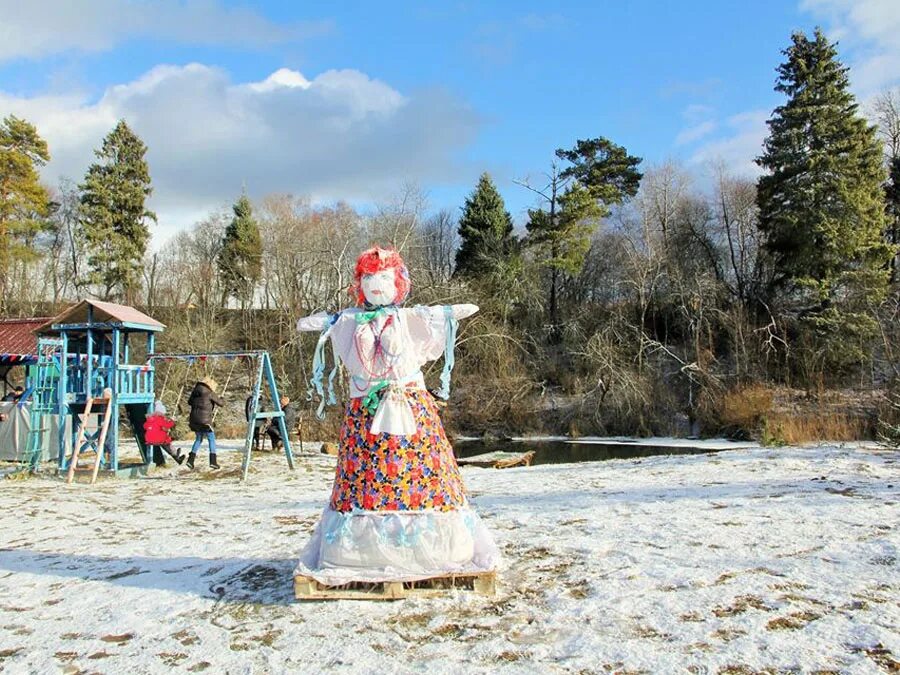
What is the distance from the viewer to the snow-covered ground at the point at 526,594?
326 cm

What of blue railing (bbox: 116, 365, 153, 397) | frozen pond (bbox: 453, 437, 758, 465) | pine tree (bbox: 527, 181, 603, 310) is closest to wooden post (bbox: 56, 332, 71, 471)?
blue railing (bbox: 116, 365, 153, 397)

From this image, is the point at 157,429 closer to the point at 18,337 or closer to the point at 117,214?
the point at 18,337

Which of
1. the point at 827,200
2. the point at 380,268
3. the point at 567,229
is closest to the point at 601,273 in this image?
the point at 567,229

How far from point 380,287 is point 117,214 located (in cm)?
3267

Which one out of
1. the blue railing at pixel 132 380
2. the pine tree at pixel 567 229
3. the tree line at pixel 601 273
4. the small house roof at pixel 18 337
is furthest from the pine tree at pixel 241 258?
the blue railing at pixel 132 380

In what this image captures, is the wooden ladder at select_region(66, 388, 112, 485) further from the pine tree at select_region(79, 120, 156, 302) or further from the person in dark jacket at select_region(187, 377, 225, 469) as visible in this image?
the pine tree at select_region(79, 120, 156, 302)

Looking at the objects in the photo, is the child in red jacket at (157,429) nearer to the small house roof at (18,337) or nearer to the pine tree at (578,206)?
the small house roof at (18,337)

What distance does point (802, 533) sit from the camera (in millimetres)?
5316

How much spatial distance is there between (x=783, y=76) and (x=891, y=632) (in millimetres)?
28655

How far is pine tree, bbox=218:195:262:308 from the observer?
121ft

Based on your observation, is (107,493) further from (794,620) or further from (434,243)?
(434,243)

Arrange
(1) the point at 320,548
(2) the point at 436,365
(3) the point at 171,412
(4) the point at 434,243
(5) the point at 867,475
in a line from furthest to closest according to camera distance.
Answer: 1. (4) the point at 434,243
2. (2) the point at 436,365
3. (3) the point at 171,412
4. (5) the point at 867,475
5. (1) the point at 320,548

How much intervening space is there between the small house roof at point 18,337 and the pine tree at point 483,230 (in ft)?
60.6

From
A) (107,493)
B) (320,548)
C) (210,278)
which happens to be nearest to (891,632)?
(320,548)
